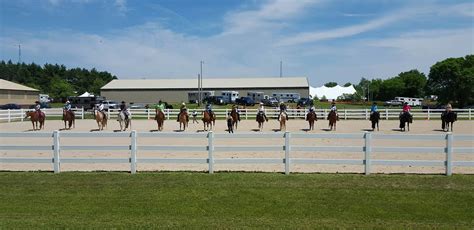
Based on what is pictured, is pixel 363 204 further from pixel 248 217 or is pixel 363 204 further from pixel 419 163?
pixel 419 163

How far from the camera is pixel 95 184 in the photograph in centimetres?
948

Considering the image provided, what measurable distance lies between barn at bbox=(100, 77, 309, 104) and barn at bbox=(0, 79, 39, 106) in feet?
60.5

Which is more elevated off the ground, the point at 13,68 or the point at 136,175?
the point at 13,68

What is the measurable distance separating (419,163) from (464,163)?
3.42 feet

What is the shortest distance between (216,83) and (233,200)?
85.9 metres

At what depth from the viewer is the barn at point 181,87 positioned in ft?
293

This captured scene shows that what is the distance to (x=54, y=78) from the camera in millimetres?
133875

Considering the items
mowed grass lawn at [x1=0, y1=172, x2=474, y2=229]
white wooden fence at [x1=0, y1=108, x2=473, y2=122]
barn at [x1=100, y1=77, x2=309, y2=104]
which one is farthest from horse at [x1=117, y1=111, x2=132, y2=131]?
barn at [x1=100, y1=77, x2=309, y2=104]

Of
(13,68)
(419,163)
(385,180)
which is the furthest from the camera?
(13,68)

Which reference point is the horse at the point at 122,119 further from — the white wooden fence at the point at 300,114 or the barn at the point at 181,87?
the barn at the point at 181,87

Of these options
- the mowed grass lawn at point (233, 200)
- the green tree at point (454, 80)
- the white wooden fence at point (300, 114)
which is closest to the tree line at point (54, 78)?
the white wooden fence at point (300, 114)

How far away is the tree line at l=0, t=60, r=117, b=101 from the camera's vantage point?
119 meters

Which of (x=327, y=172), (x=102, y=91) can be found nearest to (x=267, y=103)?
(x=102, y=91)

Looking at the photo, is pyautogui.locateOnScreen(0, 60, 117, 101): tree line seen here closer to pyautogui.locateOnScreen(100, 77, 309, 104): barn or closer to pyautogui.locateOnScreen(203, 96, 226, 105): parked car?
pyautogui.locateOnScreen(100, 77, 309, 104): barn
